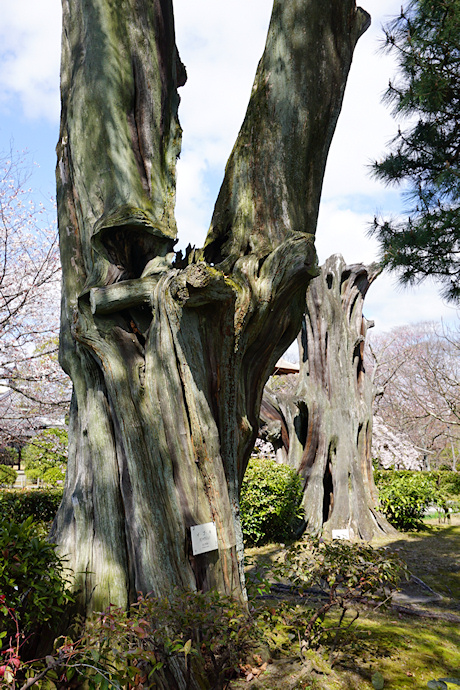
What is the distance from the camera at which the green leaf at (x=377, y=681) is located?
9.60 feet

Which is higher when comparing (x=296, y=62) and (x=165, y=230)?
(x=296, y=62)

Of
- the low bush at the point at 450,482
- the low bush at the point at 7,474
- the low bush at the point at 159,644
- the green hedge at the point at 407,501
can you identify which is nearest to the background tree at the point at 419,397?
the low bush at the point at 450,482

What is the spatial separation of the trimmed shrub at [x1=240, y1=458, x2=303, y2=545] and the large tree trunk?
15.1 feet

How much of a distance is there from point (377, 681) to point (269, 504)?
16.8 feet

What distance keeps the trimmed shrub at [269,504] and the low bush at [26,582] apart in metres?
5.34

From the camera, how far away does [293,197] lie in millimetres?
3650

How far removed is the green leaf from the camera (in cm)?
292

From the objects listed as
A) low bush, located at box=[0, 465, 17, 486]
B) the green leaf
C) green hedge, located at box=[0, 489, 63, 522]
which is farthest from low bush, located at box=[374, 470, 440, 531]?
low bush, located at box=[0, 465, 17, 486]

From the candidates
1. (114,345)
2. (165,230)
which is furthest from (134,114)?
(114,345)

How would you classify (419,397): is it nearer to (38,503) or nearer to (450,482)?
(450,482)

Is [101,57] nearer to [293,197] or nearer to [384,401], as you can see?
[293,197]

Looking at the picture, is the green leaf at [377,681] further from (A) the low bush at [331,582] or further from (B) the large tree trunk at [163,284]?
(B) the large tree trunk at [163,284]

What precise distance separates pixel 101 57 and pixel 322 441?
6.88 m

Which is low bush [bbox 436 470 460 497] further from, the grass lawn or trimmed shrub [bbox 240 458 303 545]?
the grass lawn
